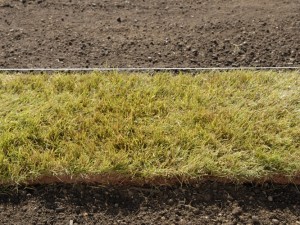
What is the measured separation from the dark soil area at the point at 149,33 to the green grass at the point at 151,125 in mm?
304

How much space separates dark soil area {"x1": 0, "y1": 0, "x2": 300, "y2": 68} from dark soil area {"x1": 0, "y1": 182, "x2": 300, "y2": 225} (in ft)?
4.31

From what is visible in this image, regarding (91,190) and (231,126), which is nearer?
(91,190)

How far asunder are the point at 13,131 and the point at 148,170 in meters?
0.99

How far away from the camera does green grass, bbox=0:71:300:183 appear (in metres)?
2.55

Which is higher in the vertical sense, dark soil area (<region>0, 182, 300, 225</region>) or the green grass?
the green grass

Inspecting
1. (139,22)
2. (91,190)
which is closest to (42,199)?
(91,190)

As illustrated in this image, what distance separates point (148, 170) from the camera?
8.27ft

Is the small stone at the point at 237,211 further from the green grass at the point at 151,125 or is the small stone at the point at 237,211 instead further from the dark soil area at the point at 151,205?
the green grass at the point at 151,125

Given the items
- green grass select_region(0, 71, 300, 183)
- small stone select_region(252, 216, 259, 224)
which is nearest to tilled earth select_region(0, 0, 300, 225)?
small stone select_region(252, 216, 259, 224)

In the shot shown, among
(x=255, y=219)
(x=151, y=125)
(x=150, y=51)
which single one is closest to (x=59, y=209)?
(x=151, y=125)

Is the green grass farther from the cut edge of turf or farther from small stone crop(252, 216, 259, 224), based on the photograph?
small stone crop(252, 216, 259, 224)

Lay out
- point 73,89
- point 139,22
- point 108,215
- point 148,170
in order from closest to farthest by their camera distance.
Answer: point 108,215, point 148,170, point 73,89, point 139,22

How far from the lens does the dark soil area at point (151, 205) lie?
2352 mm

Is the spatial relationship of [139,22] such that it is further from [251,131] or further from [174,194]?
[174,194]
